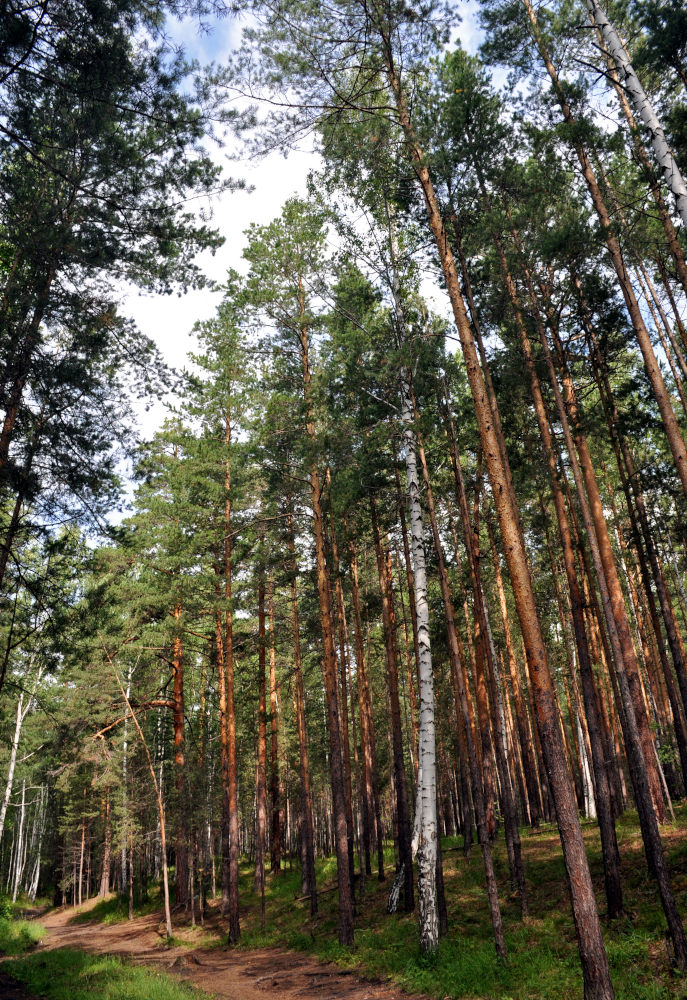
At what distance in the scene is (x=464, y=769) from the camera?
23.6 meters

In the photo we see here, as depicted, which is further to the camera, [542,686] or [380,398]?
[380,398]

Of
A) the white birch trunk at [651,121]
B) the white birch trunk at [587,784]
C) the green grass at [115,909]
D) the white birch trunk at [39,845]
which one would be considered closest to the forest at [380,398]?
the white birch trunk at [651,121]

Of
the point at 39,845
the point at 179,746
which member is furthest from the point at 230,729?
the point at 39,845

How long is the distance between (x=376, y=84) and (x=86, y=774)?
30.7m

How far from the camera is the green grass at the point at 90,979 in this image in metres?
9.55

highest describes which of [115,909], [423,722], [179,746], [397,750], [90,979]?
[179,746]

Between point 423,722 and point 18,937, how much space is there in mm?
20484

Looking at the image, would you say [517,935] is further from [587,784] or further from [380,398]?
[587,784]

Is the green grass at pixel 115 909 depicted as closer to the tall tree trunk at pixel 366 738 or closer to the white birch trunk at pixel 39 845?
the white birch trunk at pixel 39 845

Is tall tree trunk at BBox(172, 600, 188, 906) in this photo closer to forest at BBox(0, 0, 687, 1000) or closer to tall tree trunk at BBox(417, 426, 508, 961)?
forest at BBox(0, 0, 687, 1000)

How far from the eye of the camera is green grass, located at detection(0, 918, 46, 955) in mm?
19062

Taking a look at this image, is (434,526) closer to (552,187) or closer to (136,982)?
(552,187)

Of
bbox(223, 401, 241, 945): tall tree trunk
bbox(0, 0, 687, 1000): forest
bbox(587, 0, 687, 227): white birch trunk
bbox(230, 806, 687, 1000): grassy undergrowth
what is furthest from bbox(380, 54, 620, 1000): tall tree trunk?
bbox(223, 401, 241, 945): tall tree trunk

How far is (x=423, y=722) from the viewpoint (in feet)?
35.8
